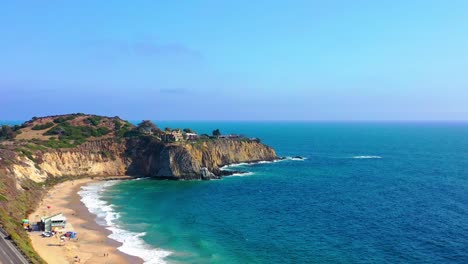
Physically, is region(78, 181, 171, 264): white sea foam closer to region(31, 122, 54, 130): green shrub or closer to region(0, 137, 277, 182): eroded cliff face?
region(0, 137, 277, 182): eroded cliff face

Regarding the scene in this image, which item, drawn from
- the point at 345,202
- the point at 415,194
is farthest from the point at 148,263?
the point at 415,194

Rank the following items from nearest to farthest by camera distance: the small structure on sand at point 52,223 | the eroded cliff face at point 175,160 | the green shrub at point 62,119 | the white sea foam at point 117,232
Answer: the white sea foam at point 117,232, the small structure on sand at point 52,223, the eroded cliff face at point 175,160, the green shrub at point 62,119

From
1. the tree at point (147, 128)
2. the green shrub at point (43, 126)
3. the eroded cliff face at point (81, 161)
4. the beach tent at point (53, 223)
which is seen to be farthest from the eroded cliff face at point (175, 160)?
the beach tent at point (53, 223)

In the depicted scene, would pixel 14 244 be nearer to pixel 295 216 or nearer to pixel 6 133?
pixel 295 216

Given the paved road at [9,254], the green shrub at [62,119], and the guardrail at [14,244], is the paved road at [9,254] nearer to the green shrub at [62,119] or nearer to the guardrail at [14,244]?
the guardrail at [14,244]

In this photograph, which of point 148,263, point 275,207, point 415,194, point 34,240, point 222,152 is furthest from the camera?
point 222,152

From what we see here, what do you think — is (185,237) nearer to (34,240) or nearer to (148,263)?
(148,263)
